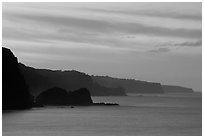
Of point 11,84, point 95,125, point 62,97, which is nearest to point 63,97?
point 62,97

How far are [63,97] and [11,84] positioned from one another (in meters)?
50.3

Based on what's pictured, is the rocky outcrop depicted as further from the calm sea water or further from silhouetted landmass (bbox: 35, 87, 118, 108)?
the calm sea water

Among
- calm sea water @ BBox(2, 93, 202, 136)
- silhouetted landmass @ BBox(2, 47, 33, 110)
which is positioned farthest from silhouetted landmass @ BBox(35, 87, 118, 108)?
calm sea water @ BBox(2, 93, 202, 136)

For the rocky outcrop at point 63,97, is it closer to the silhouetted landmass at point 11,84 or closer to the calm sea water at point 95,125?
the silhouetted landmass at point 11,84

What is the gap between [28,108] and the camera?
118625 millimetres

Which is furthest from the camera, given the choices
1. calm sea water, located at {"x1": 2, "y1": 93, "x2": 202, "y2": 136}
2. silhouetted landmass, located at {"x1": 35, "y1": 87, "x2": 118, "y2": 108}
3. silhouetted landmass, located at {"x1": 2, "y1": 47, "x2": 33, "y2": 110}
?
silhouetted landmass, located at {"x1": 35, "y1": 87, "x2": 118, "y2": 108}

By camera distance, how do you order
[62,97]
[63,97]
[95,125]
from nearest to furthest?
[95,125], [62,97], [63,97]

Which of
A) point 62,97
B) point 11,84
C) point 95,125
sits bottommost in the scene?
point 95,125

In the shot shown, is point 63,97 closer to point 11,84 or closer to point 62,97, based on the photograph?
point 62,97

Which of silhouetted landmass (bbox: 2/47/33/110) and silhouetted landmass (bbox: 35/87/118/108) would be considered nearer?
silhouetted landmass (bbox: 2/47/33/110)

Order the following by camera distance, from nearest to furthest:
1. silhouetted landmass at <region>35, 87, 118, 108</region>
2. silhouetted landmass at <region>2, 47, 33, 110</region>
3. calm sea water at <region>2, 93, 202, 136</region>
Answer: calm sea water at <region>2, 93, 202, 136</region>
silhouetted landmass at <region>2, 47, 33, 110</region>
silhouetted landmass at <region>35, 87, 118, 108</region>

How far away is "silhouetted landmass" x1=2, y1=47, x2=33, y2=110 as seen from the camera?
109 meters

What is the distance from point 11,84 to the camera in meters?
110

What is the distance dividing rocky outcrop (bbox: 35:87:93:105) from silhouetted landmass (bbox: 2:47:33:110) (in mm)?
43938
